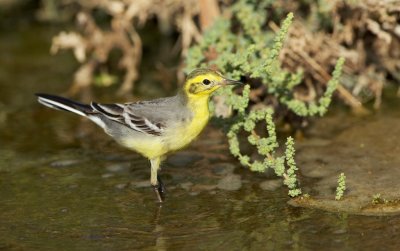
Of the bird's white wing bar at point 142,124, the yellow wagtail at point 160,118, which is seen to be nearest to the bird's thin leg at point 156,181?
the yellow wagtail at point 160,118

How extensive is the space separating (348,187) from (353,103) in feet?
7.53

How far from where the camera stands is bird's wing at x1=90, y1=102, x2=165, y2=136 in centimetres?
783

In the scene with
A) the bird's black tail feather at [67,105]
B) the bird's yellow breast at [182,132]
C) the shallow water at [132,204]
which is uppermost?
the bird's black tail feather at [67,105]

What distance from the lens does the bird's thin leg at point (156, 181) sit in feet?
25.3

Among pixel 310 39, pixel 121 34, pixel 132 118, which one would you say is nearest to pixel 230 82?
pixel 132 118

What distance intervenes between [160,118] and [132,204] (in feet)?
2.83

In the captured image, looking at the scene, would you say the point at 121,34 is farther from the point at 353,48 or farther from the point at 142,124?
the point at 142,124

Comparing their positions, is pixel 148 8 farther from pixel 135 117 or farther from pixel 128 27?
pixel 135 117

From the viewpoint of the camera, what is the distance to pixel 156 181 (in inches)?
310

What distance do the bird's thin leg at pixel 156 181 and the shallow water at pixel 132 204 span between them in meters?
0.08

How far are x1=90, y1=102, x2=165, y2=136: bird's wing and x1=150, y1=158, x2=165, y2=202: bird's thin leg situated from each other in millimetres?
322

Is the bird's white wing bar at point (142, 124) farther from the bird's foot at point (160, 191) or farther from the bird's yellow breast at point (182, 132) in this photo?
the bird's foot at point (160, 191)

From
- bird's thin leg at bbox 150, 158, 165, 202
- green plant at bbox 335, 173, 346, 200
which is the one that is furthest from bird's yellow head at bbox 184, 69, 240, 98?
green plant at bbox 335, 173, 346, 200

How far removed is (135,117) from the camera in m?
8.00
